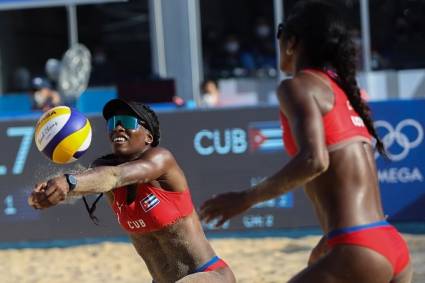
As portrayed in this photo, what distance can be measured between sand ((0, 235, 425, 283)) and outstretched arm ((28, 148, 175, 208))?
3503 mm

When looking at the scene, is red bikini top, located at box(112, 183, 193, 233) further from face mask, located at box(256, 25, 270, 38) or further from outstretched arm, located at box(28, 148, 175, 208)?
face mask, located at box(256, 25, 270, 38)

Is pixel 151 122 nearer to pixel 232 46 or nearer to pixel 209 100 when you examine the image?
pixel 209 100

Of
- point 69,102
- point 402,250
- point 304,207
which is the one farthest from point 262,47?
point 402,250

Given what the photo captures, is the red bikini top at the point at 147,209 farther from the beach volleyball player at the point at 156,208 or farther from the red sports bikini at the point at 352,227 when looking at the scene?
the red sports bikini at the point at 352,227

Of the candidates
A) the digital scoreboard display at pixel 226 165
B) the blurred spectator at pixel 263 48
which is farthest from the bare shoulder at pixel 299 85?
the blurred spectator at pixel 263 48

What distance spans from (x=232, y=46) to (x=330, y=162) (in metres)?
11.4

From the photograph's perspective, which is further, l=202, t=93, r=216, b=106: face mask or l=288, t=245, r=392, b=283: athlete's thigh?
l=202, t=93, r=216, b=106: face mask

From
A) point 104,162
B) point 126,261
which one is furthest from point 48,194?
point 126,261

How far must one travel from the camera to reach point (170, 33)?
1431 cm

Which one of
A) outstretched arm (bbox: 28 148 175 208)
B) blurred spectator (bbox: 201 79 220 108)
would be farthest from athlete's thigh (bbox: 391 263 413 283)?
blurred spectator (bbox: 201 79 220 108)

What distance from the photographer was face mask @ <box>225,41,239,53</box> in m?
14.4

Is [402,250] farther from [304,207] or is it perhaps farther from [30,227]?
[30,227]

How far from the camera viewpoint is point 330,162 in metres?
3.15

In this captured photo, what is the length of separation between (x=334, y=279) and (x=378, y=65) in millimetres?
11184
